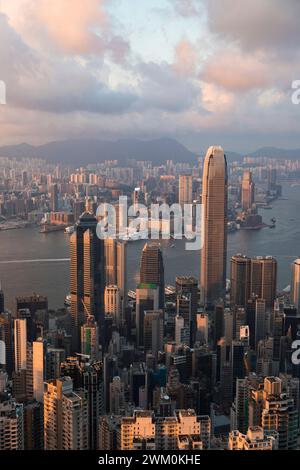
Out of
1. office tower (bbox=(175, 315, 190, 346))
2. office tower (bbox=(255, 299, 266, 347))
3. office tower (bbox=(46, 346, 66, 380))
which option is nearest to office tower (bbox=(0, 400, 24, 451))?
office tower (bbox=(46, 346, 66, 380))

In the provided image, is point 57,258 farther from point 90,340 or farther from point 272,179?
point 272,179

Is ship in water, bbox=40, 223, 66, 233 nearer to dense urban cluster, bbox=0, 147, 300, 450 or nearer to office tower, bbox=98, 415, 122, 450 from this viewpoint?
dense urban cluster, bbox=0, 147, 300, 450

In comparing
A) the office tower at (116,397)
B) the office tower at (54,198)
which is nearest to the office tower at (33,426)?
the office tower at (116,397)
